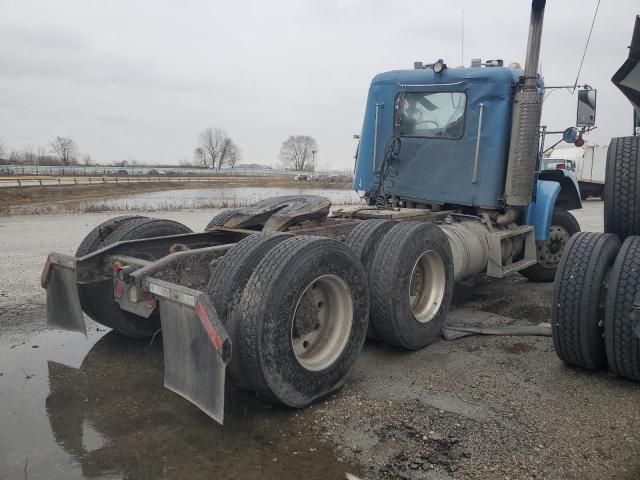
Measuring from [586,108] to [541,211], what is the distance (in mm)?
1382

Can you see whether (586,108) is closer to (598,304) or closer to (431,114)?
(431,114)

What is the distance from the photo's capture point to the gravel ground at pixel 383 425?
9.41 feet

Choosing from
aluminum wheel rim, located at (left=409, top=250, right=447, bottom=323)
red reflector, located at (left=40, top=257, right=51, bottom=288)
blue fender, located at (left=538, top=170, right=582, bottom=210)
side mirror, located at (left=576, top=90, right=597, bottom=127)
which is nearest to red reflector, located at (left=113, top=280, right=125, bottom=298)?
red reflector, located at (left=40, top=257, right=51, bottom=288)

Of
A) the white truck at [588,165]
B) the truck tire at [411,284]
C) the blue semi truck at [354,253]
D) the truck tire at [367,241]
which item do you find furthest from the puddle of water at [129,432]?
the white truck at [588,165]

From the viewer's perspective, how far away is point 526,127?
602 cm

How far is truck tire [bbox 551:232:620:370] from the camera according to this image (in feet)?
13.2

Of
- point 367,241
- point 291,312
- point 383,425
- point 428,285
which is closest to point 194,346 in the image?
point 291,312

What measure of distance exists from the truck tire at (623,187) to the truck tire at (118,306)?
4.10m

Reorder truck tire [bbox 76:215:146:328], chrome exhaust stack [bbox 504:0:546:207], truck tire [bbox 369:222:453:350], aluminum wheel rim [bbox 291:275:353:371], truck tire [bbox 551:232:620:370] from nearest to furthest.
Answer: aluminum wheel rim [bbox 291:275:353:371], truck tire [bbox 551:232:620:370], truck tire [bbox 369:222:453:350], truck tire [bbox 76:215:146:328], chrome exhaust stack [bbox 504:0:546:207]

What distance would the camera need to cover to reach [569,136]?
21.1 ft

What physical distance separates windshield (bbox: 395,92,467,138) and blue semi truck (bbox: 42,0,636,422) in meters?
0.01

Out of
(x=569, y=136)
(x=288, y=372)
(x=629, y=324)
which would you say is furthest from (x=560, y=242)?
(x=288, y=372)

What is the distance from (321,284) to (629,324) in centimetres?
225

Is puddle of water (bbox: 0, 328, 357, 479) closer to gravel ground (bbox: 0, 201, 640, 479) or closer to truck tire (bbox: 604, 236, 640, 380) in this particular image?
gravel ground (bbox: 0, 201, 640, 479)
